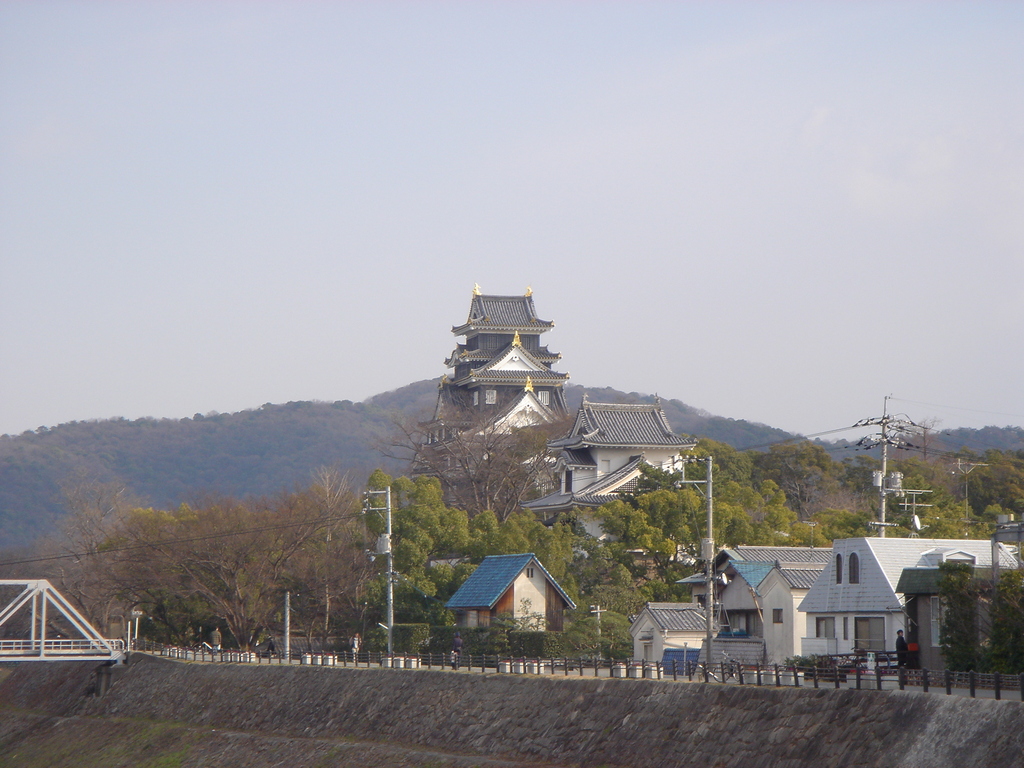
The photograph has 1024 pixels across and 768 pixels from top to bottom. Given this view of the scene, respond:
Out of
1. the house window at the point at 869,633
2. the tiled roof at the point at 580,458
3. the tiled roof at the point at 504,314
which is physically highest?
the tiled roof at the point at 504,314

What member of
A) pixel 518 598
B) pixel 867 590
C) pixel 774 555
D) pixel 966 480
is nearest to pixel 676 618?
pixel 774 555

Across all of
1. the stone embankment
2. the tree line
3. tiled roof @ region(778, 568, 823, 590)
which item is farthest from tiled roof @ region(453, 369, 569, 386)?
tiled roof @ region(778, 568, 823, 590)

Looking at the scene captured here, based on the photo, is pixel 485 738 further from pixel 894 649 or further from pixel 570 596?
pixel 570 596

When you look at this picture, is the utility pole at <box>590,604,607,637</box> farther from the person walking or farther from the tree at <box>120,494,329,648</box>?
the tree at <box>120,494,329,648</box>

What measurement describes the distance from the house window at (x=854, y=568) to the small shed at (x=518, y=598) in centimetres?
1207

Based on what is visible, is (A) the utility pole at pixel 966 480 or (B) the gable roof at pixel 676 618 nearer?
(B) the gable roof at pixel 676 618

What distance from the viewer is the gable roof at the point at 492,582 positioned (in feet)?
129

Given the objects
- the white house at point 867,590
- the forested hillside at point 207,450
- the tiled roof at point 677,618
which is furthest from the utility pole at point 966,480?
the forested hillside at point 207,450

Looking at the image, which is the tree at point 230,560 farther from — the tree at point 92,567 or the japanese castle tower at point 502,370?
the japanese castle tower at point 502,370

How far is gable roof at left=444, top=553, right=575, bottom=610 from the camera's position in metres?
39.3

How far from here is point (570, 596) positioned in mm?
42562

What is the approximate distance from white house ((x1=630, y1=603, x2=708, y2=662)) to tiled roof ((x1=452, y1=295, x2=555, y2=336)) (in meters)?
44.2

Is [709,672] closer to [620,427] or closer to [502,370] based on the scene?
[620,427]

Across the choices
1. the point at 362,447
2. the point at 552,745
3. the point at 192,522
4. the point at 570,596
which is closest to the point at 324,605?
the point at 192,522
